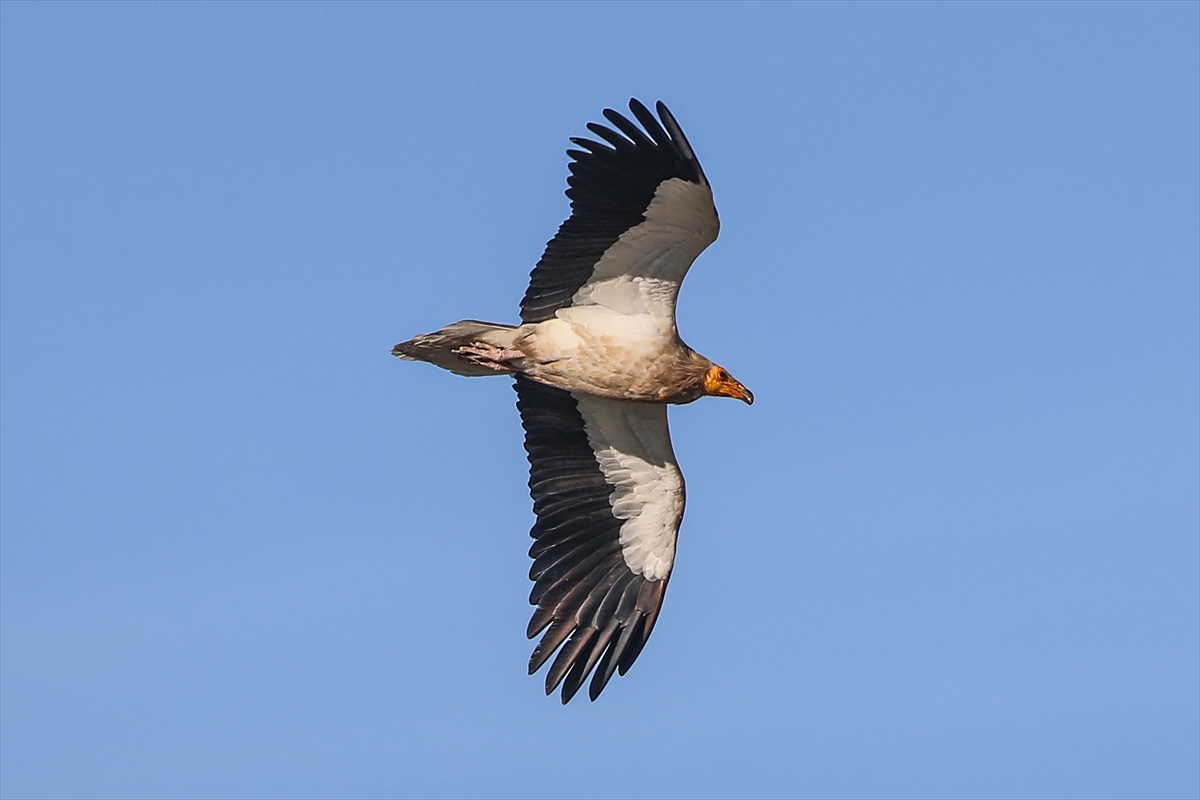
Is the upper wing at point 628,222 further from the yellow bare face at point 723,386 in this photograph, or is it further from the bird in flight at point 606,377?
the yellow bare face at point 723,386

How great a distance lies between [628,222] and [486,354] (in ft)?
4.85

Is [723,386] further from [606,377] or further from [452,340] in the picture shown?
[452,340]

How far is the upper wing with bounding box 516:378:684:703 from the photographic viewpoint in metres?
15.7

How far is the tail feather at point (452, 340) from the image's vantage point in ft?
48.7

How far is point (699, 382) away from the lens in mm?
15359

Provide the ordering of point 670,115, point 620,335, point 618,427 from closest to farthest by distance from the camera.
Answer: point 670,115
point 620,335
point 618,427

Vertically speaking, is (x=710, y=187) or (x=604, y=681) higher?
(x=710, y=187)

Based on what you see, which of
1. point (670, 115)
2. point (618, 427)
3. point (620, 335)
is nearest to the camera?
point (670, 115)

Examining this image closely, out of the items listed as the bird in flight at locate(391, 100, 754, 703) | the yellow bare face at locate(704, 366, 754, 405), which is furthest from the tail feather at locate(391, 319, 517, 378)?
the yellow bare face at locate(704, 366, 754, 405)

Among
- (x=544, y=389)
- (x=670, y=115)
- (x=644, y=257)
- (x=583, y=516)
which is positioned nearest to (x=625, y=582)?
(x=583, y=516)

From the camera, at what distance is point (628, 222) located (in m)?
14.5

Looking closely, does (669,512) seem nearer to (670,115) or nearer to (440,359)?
(440,359)

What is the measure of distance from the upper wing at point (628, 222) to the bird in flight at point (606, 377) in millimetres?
10

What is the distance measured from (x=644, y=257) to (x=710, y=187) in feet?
2.71
